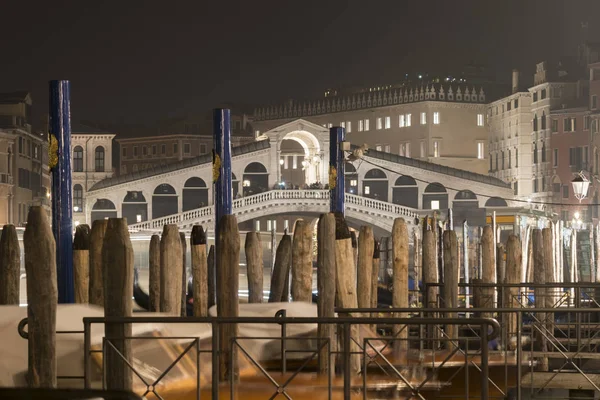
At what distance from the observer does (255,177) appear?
188ft

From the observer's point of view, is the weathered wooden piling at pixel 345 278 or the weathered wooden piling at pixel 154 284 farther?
the weathered wooden piling at pixel 154 284

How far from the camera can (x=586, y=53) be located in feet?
181

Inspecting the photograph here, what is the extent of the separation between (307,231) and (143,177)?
135ft

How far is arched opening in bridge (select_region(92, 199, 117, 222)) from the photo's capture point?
51.2 meters

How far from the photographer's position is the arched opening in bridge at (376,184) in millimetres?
55188

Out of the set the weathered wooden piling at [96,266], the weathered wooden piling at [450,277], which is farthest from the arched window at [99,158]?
the weathered wooden piling at [96,266]

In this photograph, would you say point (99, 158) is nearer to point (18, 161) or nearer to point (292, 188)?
point (18, 161)

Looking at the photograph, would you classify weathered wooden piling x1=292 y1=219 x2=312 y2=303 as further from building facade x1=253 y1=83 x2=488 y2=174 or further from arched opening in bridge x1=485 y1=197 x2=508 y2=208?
building facade x1=253 y1=83 x2=488 y2=174

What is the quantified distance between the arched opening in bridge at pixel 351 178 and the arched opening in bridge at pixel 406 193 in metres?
1.82

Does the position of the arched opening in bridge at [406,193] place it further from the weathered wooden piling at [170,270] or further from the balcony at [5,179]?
the weathered wooden piling at [170,270]

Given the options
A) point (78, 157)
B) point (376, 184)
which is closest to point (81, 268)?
point (376, 184)

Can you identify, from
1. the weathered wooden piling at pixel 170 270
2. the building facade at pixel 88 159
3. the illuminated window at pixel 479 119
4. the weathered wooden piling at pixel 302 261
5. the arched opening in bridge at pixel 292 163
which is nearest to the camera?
the weathered wooden piling at pixel 170 270

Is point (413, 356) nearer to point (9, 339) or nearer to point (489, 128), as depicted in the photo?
point (9, 339)

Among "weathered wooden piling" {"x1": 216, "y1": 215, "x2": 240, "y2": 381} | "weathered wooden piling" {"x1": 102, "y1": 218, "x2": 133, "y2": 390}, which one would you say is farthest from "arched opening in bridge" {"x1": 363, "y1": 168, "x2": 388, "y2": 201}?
"weathered wooden piling" {"x1": 102, "y1": 218, "x2": 133, "y2": 390}
